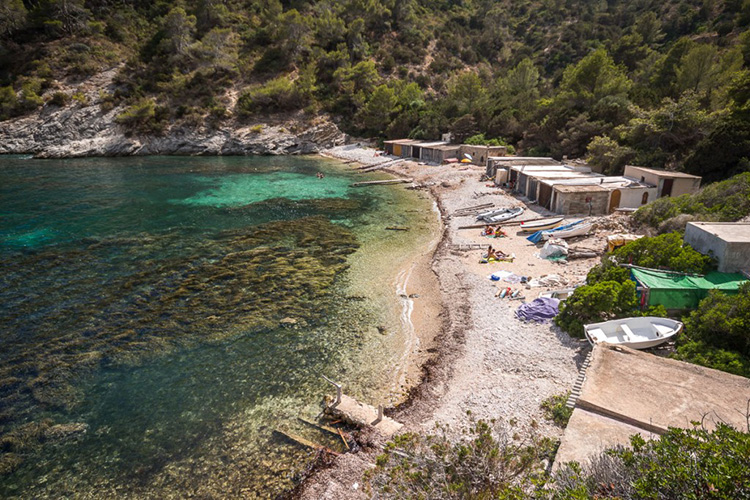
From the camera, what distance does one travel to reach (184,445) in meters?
11.1

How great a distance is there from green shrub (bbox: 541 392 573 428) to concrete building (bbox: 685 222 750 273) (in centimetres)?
938

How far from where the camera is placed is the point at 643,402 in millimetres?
9578

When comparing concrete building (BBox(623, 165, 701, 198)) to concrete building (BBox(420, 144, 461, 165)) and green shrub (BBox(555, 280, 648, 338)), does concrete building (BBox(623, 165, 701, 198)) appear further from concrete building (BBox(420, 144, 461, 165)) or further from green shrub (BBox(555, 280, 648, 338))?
concrete building (BBox(420, 144, 461, 165))

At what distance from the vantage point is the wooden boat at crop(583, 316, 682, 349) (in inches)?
522

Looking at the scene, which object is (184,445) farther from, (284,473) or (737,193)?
(737,193)

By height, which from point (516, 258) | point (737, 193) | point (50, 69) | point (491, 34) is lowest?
point (516, 258)

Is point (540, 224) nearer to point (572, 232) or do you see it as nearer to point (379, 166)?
point (572, 232)

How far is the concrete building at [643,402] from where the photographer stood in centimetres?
866

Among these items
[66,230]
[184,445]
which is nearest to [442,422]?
[184,445]

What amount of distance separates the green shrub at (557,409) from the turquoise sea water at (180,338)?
5401 millimetres

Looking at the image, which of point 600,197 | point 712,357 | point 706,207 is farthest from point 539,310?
point 600,197

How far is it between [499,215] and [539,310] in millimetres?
14454

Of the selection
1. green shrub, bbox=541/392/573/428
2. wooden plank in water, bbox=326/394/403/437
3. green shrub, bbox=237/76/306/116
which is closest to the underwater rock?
wooden plank in water, bbox=326/394/403/437

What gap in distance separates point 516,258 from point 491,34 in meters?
103
